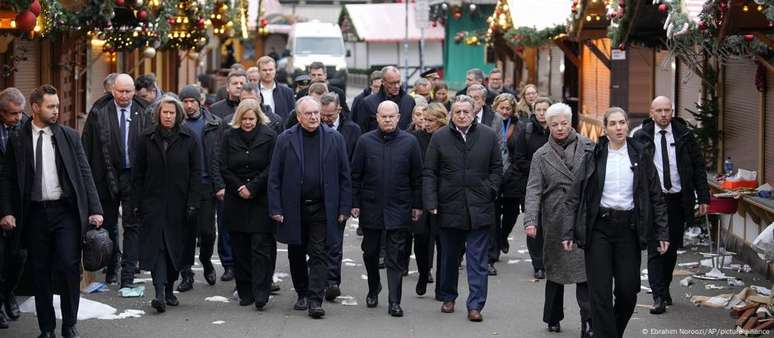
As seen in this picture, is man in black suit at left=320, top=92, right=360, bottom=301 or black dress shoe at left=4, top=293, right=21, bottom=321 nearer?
black dress shoe at left=4, top=293, right=21, bottom=321

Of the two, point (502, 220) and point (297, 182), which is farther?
point (502, 220)

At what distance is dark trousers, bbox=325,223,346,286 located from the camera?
479 inches

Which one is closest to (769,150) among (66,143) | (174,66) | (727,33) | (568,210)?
(727,33)

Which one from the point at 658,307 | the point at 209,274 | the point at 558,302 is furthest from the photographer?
the point at 209,274

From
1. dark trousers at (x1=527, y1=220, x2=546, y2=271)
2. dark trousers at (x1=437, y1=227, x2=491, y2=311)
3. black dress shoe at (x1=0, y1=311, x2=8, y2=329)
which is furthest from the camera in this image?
dark trousers at (x1=527, y1=220, x2=546, y2=271)

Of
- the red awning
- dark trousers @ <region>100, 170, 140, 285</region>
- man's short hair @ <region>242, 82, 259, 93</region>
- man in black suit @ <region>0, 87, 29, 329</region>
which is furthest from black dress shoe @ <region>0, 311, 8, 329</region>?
the red awning

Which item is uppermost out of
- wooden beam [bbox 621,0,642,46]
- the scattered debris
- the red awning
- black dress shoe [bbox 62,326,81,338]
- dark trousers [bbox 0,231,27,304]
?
the red awning

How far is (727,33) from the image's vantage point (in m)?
11.8

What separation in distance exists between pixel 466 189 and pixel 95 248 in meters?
3.17

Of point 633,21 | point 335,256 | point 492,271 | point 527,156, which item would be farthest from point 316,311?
point 633,21

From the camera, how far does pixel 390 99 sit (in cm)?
1573

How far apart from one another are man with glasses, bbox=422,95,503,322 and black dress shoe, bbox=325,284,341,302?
1.25 meters

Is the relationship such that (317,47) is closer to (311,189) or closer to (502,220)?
(502,220)

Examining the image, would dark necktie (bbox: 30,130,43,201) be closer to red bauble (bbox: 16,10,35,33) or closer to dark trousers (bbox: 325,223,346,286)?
red bauble (bbox: 16,10,35,33)
